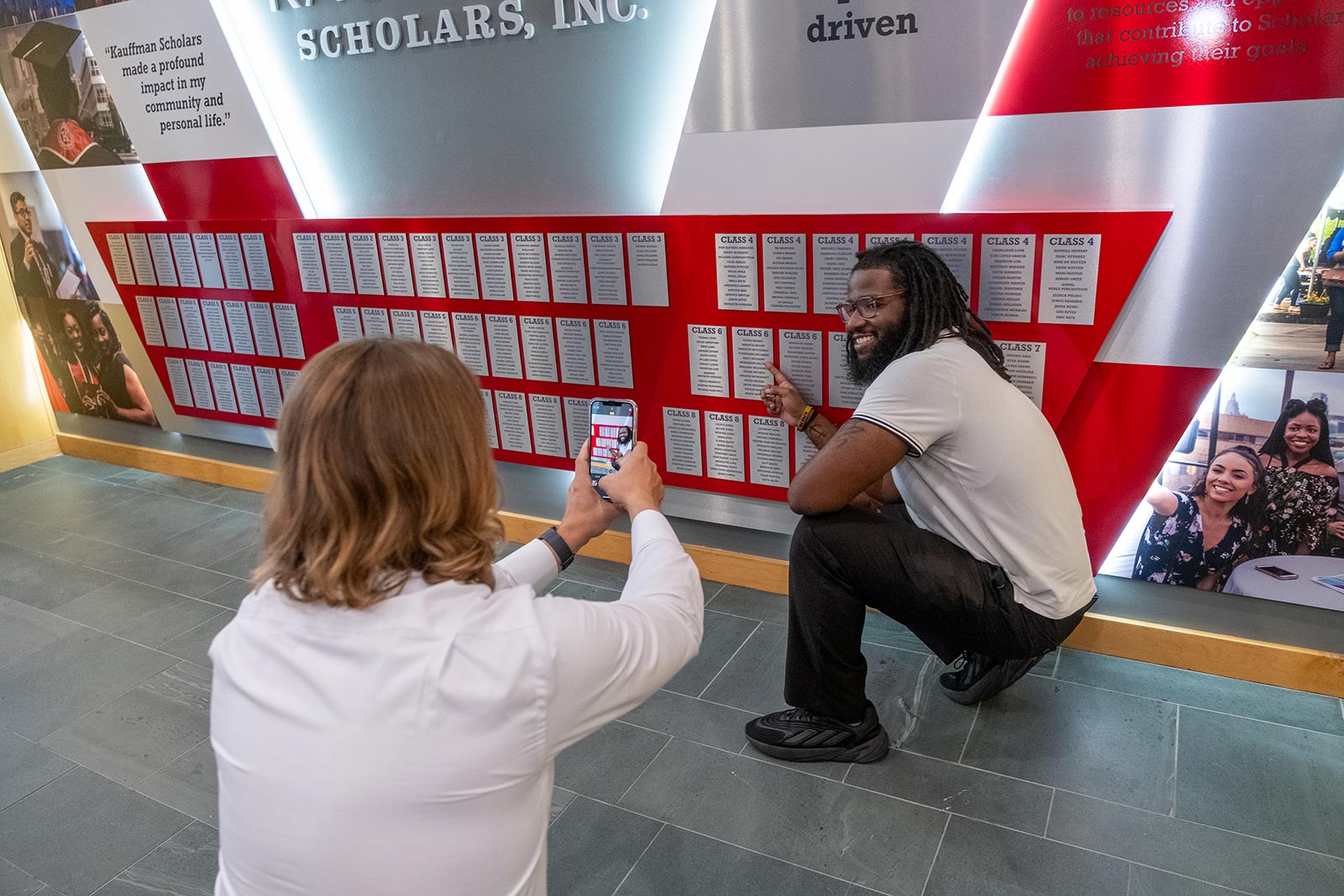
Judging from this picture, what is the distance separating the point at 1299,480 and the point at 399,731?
2.40 meters

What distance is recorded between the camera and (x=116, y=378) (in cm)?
463

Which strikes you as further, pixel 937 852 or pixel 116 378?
pixel 116 378

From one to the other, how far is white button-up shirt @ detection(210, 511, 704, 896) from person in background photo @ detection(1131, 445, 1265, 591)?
81.0 inches

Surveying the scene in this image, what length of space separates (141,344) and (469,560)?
4.08 m

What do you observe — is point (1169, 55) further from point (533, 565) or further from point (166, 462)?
point (166, 462)

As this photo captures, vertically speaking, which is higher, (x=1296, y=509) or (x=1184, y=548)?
(x=1296, y=509)

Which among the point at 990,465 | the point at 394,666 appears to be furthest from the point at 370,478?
the point at 990,465

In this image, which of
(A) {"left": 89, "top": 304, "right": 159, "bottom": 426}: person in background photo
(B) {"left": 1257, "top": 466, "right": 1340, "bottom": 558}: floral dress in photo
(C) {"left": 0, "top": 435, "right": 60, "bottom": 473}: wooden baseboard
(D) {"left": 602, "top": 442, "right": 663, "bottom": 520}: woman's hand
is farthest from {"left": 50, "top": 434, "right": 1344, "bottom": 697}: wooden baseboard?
(C) {"left": 0, "top": 435, "right": 60, "bottom": 473}: wooden baseboard

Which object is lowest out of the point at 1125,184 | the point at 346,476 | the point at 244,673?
the point at 244,673

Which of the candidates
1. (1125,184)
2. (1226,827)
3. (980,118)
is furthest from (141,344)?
(1226,827)

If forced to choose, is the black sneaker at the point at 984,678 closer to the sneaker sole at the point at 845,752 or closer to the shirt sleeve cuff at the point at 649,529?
the sneaker sole at the point at 845,752

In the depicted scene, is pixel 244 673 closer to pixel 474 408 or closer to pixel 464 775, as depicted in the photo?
pixel 464 775

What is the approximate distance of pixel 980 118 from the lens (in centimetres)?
236

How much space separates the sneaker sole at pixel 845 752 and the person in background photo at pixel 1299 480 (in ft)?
3.95
